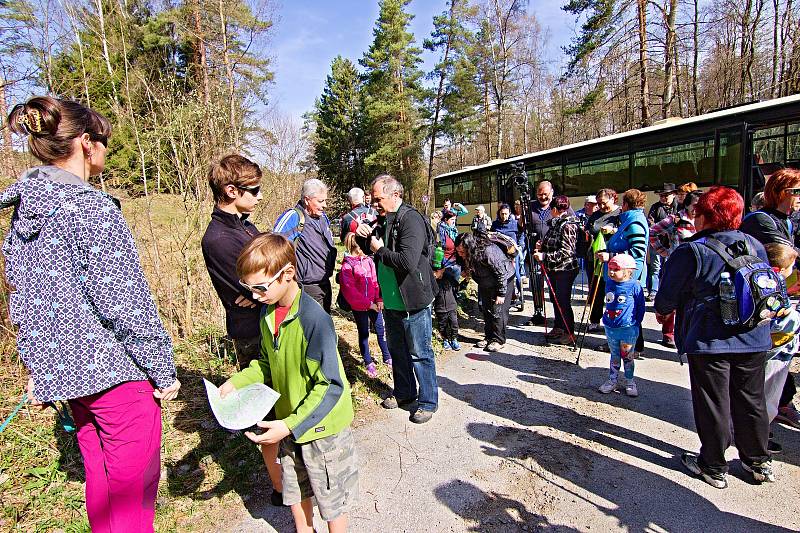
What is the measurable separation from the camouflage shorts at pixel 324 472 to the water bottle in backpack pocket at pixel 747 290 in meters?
2.22

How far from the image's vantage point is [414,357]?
3.52 m

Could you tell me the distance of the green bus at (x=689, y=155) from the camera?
840cm

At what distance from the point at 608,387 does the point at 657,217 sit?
4877 millimetres

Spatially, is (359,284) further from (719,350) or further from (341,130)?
(341,130)

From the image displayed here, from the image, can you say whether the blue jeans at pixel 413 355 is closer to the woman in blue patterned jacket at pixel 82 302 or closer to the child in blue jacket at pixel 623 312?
the child in blue jacket at pixel 623 312

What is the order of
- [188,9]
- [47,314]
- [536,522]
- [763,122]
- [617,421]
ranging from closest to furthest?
[47,314], [536,522], [617,421], [763,122], [188,9]

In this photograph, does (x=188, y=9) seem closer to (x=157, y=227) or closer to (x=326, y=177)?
(x=157, y=227)

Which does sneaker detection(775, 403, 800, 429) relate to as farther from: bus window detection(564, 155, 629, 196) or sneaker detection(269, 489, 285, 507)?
bus window detection(564, 155, 629, 196)

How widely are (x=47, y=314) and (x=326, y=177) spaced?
101ft

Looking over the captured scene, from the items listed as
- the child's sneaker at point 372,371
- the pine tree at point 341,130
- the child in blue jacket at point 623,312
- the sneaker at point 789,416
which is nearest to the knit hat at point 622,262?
the child in blue jacket at point 623,312

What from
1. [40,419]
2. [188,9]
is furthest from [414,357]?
[188,9]

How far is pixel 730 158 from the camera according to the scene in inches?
355

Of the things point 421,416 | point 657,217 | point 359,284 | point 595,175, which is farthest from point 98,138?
point 595,175

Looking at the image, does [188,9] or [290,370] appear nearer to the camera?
[290,370]
